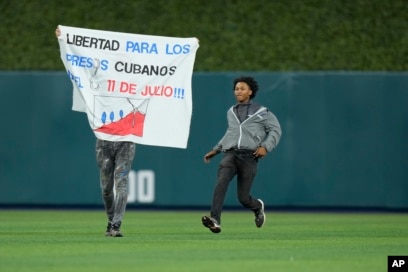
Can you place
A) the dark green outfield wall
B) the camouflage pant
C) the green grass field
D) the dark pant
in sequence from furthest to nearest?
1. the dark green outfield wall
2. the dark pant
3. the camouflage pant
4. the green grass field

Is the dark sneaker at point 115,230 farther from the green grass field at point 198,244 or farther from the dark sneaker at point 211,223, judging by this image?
the dark sneaker at point 211,223

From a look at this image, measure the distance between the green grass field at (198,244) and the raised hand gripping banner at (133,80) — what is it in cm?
151

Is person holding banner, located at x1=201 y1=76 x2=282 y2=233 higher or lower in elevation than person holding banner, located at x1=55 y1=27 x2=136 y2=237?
higher

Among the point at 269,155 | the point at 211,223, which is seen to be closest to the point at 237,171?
the point at 211,223

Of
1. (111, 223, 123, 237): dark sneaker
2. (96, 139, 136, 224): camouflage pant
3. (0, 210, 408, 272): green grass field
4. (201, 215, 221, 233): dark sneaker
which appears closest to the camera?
(0, 210, 408, 272): green grass field

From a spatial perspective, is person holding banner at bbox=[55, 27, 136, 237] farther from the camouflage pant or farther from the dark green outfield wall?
the dark green outfield wall

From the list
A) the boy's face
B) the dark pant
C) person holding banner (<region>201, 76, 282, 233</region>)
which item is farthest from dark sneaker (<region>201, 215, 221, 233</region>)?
the boy's face

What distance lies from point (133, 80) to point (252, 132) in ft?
5.80

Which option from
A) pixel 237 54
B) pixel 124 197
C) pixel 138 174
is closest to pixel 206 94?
pixel 138 174

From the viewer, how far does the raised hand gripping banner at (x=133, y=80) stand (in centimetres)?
1834

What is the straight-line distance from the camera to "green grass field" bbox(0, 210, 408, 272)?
1364 centimetres

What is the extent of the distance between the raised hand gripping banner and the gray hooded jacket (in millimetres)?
620

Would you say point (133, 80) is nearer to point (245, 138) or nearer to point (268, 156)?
point (245, 138)

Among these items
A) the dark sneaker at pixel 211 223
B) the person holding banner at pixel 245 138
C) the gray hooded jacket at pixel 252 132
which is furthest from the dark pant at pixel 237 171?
the dark sneaker at pixel 211 223
